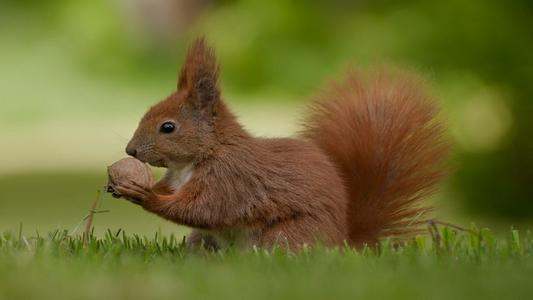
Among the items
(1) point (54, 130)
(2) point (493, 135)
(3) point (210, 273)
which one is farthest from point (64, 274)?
(1) point (54, 130)

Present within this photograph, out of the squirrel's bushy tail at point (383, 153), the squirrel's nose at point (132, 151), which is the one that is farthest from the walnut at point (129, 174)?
the squirrel's bushy tail at point (383, 153)

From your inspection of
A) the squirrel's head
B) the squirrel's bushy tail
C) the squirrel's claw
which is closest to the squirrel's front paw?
the squirrel's claw

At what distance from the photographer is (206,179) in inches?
162

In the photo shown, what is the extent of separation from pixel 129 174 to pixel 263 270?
2.41 feet

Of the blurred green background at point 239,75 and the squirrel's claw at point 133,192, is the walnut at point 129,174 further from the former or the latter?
the blurred green background at point 239,75

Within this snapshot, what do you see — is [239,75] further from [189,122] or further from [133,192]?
[133,192]

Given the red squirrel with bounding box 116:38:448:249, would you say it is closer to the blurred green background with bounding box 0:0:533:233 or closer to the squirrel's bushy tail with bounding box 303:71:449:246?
the squirrel's bushy tail with bounding box 303:71:449:246

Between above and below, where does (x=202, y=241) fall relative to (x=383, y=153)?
below

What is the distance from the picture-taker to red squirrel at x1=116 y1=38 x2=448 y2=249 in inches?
161

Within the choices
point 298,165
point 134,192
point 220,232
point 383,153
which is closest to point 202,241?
point 220,232

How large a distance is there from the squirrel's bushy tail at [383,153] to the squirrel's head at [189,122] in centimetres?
51

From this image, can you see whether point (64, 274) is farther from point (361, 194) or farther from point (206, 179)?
point (361, 194)

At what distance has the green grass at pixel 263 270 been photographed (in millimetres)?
3219

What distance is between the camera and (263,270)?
143 inches
